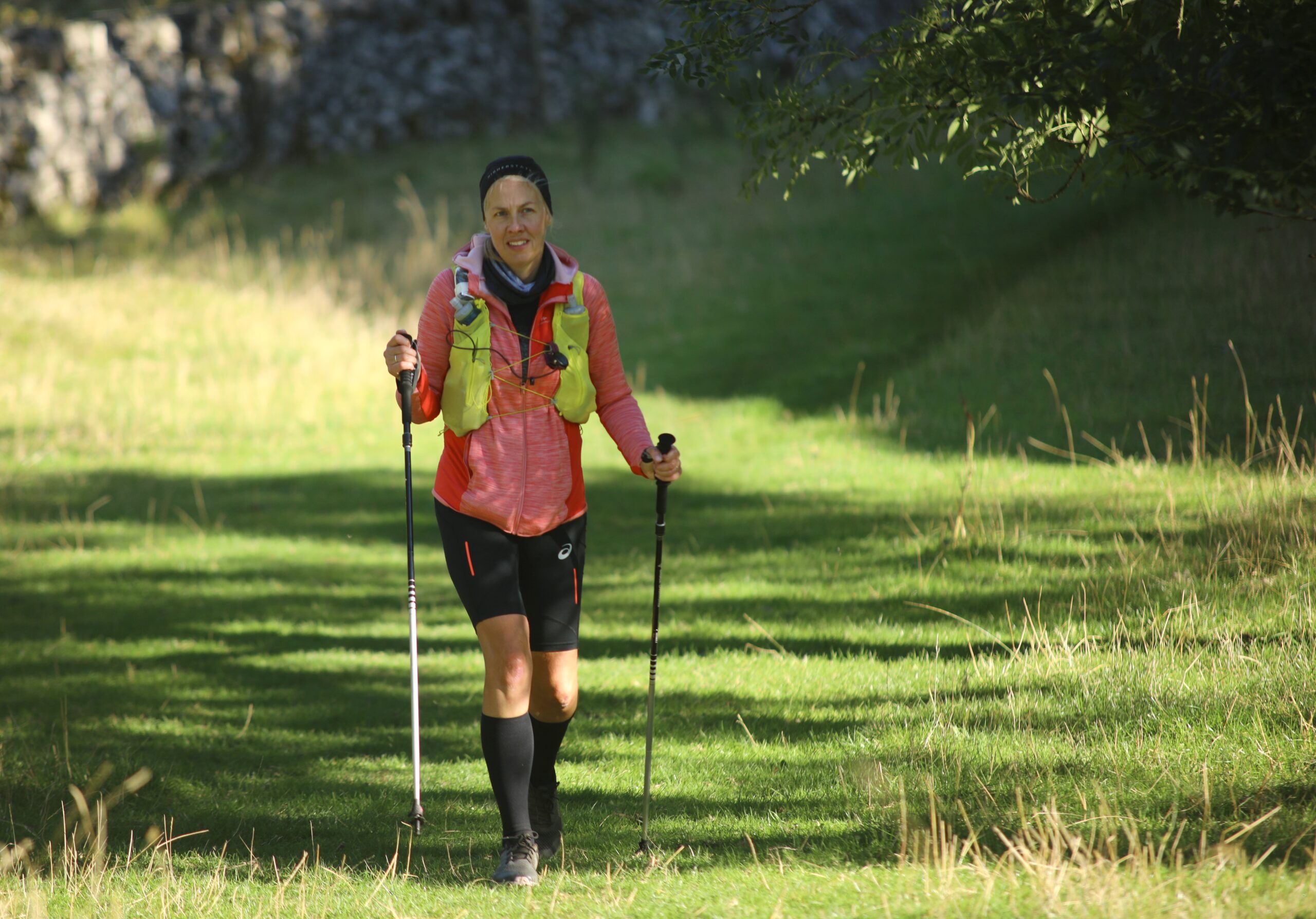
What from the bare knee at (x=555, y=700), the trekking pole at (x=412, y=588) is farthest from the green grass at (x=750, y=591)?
the bare knee at (x=555, y=700)

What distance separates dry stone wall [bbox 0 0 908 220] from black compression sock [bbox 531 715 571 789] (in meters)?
19.1

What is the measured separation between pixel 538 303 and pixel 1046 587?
421cm

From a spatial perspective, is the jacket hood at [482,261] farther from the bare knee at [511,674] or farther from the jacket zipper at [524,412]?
the bare knee at [511,674]

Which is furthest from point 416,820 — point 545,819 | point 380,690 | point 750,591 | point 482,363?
point 750,591

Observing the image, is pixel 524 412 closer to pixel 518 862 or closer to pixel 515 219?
pixel 515 219

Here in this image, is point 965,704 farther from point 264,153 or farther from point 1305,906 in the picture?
point 264,153

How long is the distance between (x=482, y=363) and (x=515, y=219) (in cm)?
55

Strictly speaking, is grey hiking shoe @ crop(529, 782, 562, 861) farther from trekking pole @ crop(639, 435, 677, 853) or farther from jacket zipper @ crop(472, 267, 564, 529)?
jacket zipper @ crop(472, 267, 564, 529)

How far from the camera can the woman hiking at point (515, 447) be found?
4.64 meters

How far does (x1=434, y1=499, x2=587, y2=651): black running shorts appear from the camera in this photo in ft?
15.2

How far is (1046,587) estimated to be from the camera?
7.65 meters

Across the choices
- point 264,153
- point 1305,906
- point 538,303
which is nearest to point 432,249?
point 264,153

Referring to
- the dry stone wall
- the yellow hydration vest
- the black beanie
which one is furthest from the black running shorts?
the dry stone wall

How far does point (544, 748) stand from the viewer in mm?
5047
